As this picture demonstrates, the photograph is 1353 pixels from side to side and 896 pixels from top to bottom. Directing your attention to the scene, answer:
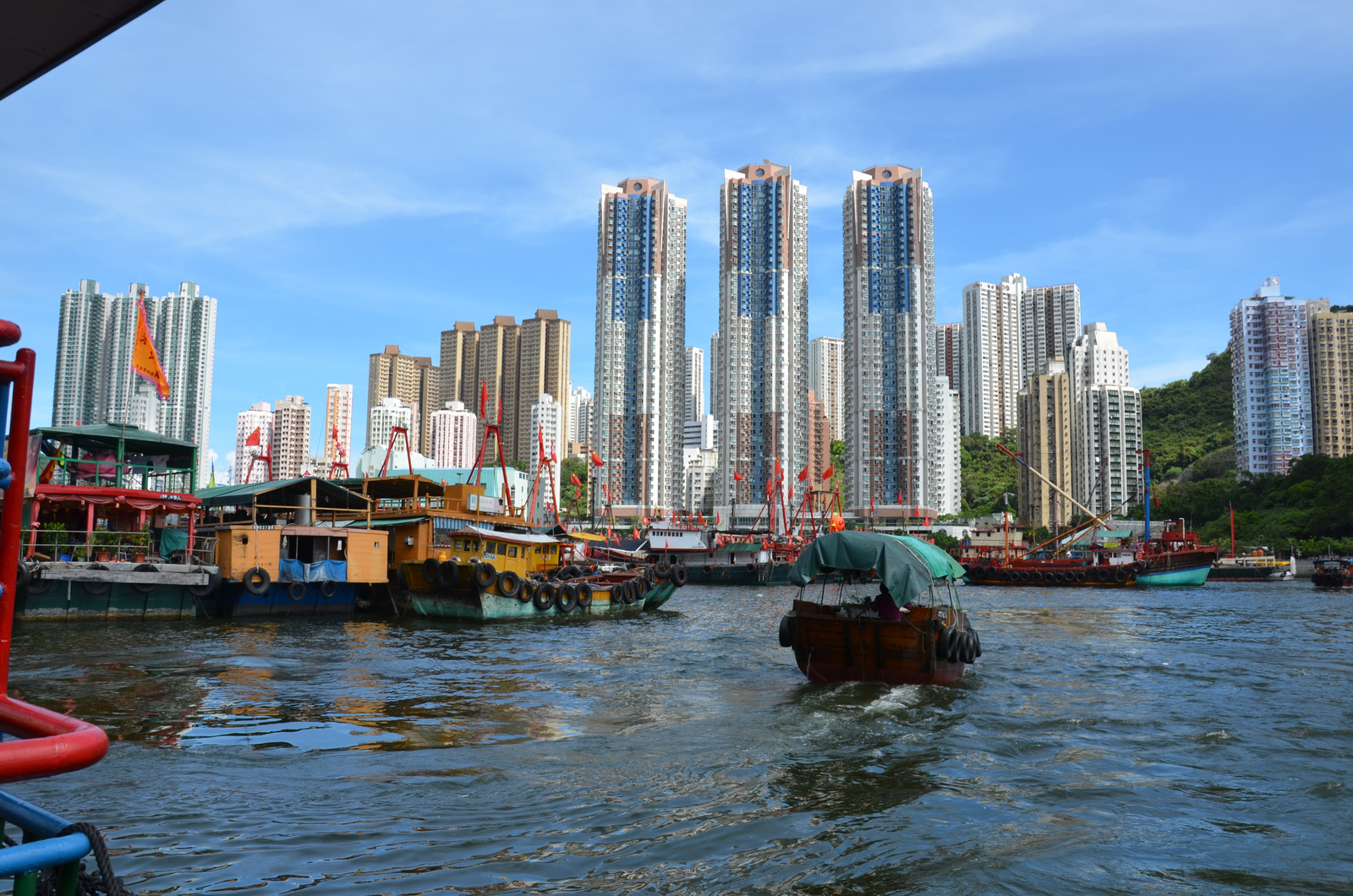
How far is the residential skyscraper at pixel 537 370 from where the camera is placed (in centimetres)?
13425

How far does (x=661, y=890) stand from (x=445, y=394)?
5655 inches

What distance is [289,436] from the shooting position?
121 m

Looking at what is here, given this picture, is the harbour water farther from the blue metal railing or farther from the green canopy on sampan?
the blue metal railing

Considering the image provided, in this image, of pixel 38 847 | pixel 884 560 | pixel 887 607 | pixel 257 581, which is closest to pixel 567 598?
pixel 257 581

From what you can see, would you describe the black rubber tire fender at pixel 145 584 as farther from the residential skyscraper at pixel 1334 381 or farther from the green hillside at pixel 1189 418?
the residential skyscraper at pixel 1334 381

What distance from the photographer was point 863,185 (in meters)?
91.1

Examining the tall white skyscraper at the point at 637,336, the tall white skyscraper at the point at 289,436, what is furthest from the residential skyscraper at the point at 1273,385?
the tall white skyscraper at the point at 289,436

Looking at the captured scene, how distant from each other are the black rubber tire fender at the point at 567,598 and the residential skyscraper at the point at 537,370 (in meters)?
105

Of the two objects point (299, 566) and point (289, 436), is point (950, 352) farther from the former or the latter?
point (299, 566)

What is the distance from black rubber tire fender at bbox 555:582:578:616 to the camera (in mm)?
28641

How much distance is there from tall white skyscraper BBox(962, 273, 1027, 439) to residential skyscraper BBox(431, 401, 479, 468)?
76796mm

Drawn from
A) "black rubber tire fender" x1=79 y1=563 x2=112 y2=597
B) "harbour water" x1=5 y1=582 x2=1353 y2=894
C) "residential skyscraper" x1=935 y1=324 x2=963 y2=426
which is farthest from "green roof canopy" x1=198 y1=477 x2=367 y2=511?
"residential skyscraper" x1=935 y1=324 x2=963 y2=426

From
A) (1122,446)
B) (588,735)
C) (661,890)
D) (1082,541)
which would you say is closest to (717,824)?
(661,890)

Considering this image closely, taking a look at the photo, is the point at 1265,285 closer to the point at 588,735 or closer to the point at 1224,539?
the point at 1224,539
